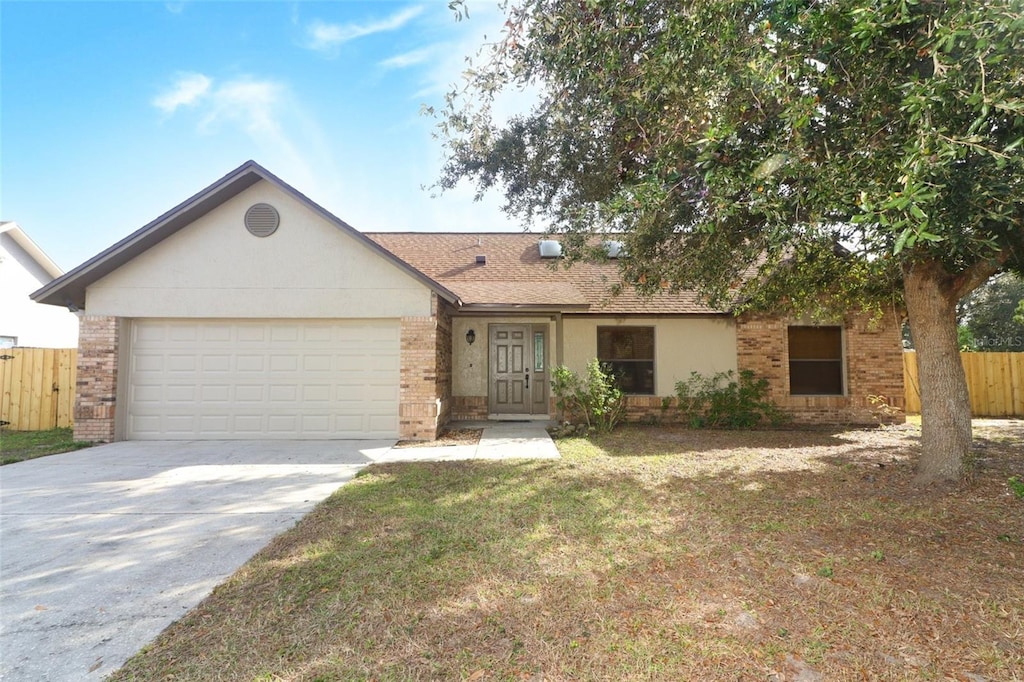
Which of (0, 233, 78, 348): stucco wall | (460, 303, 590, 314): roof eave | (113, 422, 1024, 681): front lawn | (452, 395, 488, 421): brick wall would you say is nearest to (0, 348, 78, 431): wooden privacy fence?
(0, 233, 78, 348): stucco wall

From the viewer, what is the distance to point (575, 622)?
270 cm

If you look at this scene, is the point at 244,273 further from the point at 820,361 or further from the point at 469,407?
the point at 820,361

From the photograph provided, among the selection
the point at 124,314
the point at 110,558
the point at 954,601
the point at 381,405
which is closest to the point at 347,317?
the point at 381,405

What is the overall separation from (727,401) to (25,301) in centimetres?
2133

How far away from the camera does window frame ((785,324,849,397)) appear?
34.8ft

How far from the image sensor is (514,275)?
12.2m

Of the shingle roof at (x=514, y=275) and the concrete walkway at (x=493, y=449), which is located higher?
the shingle roof at (x=514, y=275)

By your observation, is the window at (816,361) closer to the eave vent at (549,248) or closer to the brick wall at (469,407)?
the eave vent at (549,248)

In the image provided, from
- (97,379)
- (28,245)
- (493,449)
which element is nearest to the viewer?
(493,449)

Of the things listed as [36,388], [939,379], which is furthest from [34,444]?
[939,379]

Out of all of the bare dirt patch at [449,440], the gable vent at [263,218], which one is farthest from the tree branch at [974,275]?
the gable vent at [263,218]

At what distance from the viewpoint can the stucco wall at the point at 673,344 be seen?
35.0 feet

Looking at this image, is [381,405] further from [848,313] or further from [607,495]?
[848,313]

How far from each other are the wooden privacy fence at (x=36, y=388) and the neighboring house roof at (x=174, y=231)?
2.87 meters
